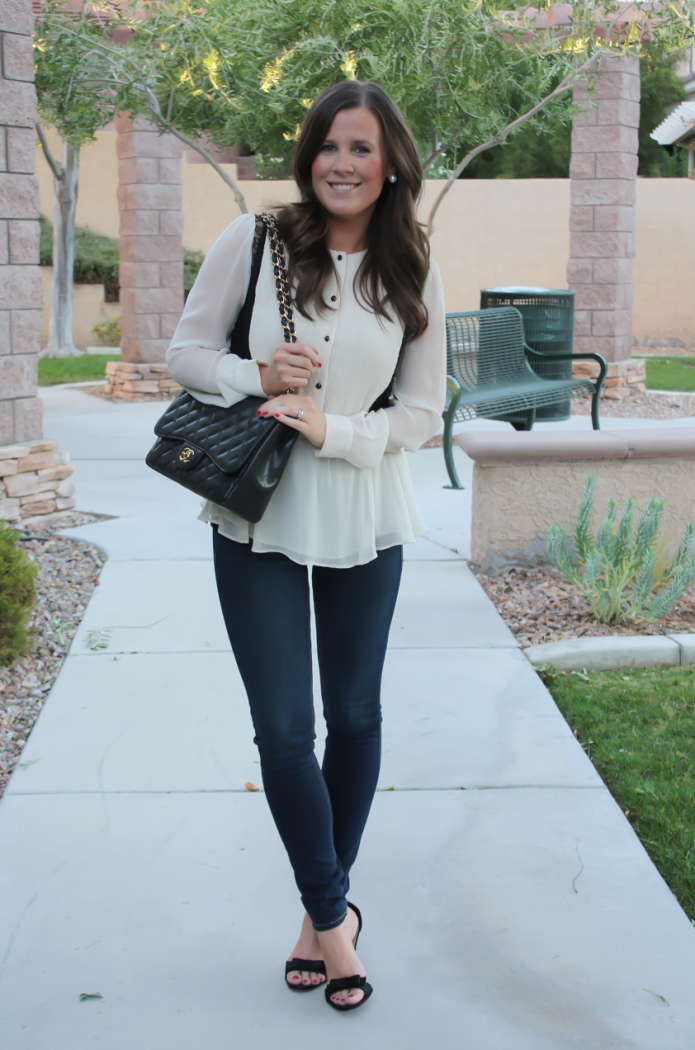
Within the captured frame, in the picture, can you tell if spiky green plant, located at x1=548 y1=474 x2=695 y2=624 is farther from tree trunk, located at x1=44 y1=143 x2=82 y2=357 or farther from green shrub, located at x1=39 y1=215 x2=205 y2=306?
green shrub, located at x1=39 y1=215 x2=205 y2=306

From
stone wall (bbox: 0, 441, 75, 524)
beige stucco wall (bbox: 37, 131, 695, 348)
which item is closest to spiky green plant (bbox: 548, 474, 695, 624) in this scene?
stone wall (bbox: 0, 441, 75, 524)

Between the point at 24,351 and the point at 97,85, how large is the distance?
212 inches

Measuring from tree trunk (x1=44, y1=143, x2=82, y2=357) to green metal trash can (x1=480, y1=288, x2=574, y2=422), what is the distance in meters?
10.6

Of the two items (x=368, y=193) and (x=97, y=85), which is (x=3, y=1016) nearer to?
(x=368, y=193)

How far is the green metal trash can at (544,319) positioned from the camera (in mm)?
8945

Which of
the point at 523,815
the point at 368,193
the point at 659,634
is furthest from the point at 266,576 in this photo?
the point at 659,634

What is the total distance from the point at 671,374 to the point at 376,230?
13.8 meters

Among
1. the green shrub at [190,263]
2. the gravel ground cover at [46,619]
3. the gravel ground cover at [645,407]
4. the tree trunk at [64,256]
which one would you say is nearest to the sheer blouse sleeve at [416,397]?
the gravel ground cover at [46,619]

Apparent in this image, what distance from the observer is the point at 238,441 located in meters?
2.00

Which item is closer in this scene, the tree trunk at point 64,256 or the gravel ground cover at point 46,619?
the gravel ground cover at point 46,619

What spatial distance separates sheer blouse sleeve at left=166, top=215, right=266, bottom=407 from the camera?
204 cm

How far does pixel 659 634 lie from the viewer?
433 cm

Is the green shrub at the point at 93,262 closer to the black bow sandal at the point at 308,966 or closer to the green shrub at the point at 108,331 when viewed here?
the green shrub at the point at 108,331

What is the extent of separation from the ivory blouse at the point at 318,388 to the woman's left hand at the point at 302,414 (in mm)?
21
